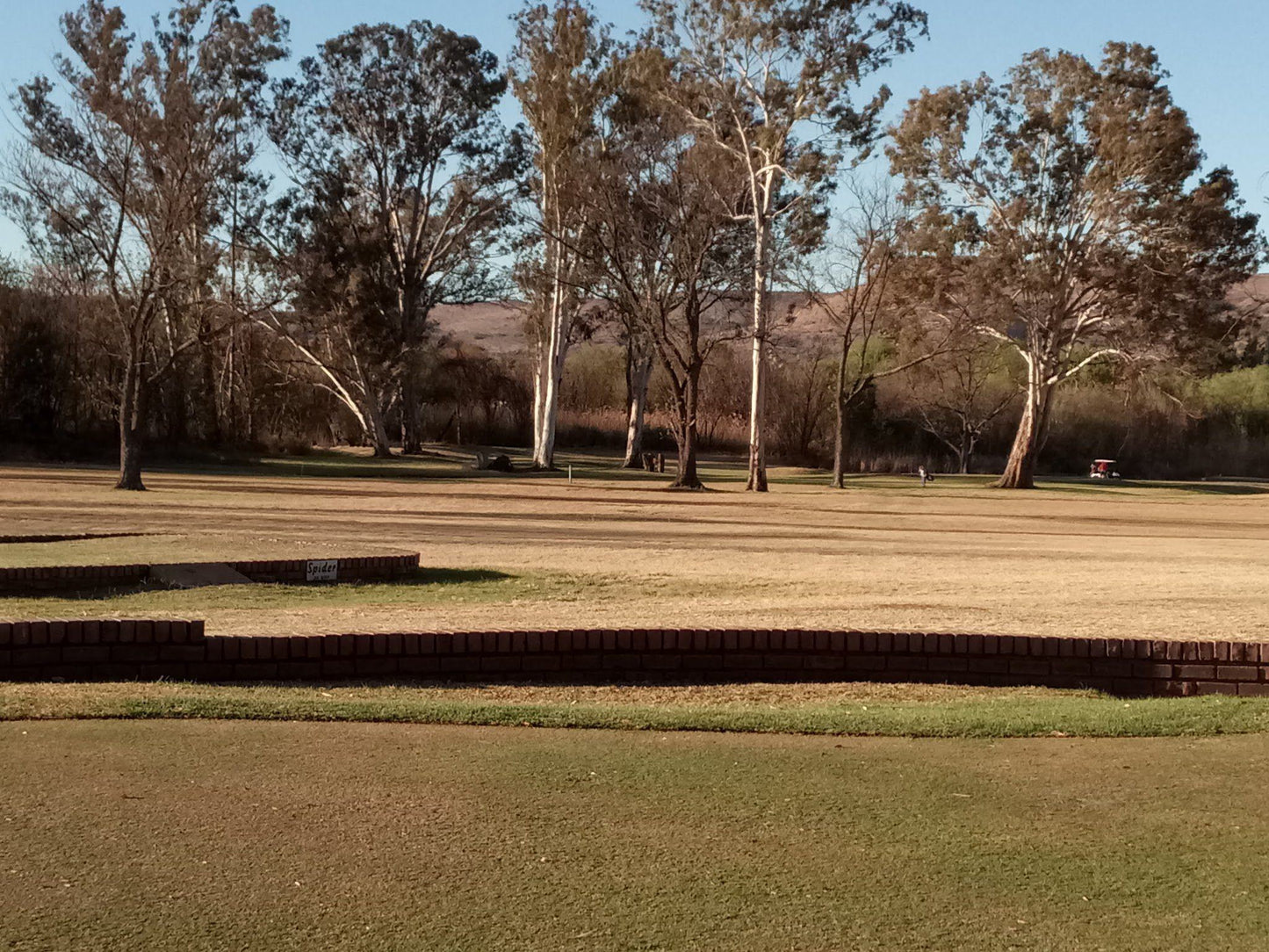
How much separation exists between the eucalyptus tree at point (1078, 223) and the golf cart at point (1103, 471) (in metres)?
13.0

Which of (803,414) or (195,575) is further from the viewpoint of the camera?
(803,414)

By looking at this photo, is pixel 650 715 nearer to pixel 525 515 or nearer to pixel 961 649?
pixel 961 649

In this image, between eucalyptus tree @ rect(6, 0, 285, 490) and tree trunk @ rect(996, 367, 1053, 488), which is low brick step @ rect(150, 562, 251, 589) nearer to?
eucalyptus tree @ rect(6, 0, 285, 490)

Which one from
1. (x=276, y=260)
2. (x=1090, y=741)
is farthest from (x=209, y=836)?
(x=276, y=260)

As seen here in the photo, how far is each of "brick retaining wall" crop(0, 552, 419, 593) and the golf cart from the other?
52.5 m

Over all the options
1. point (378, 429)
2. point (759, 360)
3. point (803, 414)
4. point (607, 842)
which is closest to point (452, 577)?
point (607, 842)

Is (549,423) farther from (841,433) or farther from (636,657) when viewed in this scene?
(636,657)

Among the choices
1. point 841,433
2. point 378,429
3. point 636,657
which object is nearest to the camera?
point 636,657

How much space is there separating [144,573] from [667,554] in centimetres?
705

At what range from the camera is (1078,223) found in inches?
1933

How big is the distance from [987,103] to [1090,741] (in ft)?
152

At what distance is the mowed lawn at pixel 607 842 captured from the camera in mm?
3930

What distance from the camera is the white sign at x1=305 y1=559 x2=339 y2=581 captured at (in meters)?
14.1

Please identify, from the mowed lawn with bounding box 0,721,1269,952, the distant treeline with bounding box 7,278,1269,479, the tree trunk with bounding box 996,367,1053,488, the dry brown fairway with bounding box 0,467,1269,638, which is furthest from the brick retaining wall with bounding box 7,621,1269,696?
the distant treeline with bounding box 7,278,1269,479
